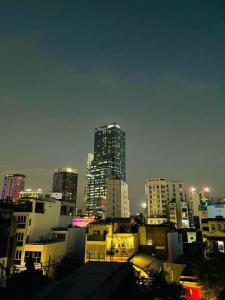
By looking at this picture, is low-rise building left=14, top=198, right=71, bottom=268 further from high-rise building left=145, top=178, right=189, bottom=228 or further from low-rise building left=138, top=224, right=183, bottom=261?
high-rise building left=145, top=178, right=189, bottom=228

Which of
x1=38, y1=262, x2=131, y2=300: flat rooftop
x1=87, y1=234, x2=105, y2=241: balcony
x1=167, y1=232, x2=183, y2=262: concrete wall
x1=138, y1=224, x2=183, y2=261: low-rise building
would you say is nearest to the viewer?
x1=38, y1=262, x2=131, y2=300: flat rooftop

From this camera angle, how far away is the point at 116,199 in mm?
144375

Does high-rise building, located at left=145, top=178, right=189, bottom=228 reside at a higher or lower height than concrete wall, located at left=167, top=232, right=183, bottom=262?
higher

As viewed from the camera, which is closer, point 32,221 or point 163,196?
point 32,221

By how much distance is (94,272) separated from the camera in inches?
454

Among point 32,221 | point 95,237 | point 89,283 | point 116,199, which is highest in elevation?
point 116,199

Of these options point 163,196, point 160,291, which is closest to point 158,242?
point 160,291

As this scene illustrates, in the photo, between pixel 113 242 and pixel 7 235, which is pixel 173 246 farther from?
pixel 7 235

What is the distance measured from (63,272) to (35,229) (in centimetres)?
962

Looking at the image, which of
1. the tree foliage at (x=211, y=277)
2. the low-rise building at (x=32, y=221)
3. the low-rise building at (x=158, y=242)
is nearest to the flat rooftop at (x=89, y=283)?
the tree foliage at (x=211, y=277)

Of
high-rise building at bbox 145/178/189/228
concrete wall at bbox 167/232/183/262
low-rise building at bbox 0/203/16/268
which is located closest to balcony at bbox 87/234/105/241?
low-rise building at bbox 0/203/16/268

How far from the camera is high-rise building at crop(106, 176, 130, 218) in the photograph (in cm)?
14238

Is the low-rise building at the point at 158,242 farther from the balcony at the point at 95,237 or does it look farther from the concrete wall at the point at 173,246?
the balcony at the point at 95,237

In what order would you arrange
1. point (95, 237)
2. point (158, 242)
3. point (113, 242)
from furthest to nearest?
1. point (158, 242)
2. point (95, 237)
3. point (113, 242)
